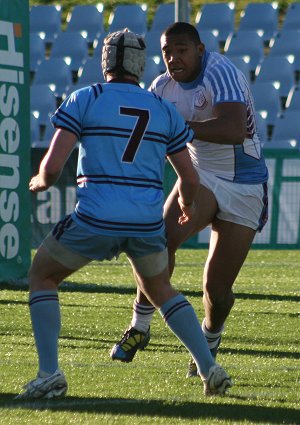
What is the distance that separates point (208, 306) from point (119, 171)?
149cm

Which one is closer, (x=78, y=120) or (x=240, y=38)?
(x=78, y=120)

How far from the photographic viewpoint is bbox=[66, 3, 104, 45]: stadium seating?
22.7 m

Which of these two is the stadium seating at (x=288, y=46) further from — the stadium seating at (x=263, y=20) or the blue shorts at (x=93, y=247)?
the blue shorts at (x=93, y=247)

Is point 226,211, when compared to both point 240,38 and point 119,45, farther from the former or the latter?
point 240,38

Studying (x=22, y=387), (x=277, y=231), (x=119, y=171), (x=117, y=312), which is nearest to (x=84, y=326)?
(x=117, y=312)

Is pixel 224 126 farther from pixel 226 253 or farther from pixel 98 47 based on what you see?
pixel 98 47

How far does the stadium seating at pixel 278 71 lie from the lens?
19.2m

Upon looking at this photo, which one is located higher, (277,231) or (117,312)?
(117,312)

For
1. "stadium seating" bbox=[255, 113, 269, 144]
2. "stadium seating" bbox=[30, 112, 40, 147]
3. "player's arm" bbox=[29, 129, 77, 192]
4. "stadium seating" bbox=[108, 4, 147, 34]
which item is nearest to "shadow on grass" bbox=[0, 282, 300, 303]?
"player's arm" bbox=[29, 129, 77, 192]

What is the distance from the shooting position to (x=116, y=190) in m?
5.00

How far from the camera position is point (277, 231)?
14477mm

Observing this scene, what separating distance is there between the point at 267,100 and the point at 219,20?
361 cm

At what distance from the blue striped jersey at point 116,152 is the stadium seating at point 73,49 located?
16950 millimetres

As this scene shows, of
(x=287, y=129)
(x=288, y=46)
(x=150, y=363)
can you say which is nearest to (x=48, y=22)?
(x=288, y=46)
